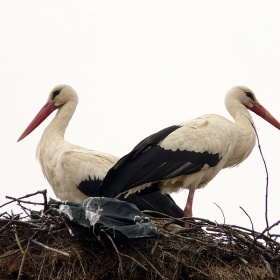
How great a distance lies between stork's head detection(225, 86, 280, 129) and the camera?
8734 mm

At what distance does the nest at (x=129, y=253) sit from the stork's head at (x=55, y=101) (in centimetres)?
293

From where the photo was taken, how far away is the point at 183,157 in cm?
768

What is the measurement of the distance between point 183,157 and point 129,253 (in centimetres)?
173

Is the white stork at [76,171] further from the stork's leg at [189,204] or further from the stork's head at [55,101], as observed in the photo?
the stork's head at [55,101]

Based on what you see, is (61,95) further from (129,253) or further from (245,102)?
(129,253)

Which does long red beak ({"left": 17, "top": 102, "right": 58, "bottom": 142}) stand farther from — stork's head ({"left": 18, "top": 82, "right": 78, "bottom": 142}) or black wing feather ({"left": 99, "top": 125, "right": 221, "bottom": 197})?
black wing feather ({"left": 99, "top": 125, "right": 221, "bottom": 197})

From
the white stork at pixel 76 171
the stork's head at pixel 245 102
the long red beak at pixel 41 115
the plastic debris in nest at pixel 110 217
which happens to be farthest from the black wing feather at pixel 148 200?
the plastic debris in nest at pixel 110 217

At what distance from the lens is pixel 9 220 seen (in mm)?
6211

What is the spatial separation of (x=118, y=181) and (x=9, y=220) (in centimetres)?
144

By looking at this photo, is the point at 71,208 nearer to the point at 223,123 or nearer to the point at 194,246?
the point at 194,246

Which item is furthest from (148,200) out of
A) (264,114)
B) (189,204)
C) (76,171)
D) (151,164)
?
(264,114)

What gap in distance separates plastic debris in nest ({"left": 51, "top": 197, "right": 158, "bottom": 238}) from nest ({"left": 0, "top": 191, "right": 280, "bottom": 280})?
7 centimetres

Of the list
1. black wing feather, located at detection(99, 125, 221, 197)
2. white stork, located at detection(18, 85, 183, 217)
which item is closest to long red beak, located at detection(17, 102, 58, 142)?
white stork, located at detection(18, 85, 183, 217)

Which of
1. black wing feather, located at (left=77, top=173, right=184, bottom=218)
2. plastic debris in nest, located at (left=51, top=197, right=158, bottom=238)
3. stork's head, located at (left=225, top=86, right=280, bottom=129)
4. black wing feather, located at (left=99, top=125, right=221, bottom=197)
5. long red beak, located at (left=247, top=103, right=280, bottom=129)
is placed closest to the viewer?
plastic debris in nest, located at (left=51, top=197, right=158, bottom=238)
